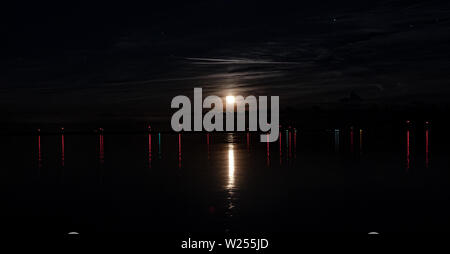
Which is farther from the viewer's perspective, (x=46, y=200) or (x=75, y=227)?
(x=46, y=200)

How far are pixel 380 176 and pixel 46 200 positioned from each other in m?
25.1

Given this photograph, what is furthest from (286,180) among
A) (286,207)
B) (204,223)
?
(204,223)

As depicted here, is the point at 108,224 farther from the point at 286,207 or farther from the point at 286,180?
the point at 286,180

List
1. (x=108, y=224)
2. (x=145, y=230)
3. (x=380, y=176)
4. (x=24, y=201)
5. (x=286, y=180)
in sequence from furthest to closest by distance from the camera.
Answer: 1. (x=380, y=176)
2. (x=286, y=180)
3. (x=24, y=201)
4. (x=108, y=224)
5. (x=145, y=230)

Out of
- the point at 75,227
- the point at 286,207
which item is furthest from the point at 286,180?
the point at 75,227

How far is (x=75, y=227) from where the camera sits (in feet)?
70.4
